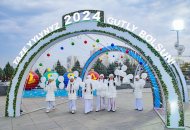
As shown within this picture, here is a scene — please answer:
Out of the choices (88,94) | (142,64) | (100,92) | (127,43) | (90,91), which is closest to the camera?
(127,43)

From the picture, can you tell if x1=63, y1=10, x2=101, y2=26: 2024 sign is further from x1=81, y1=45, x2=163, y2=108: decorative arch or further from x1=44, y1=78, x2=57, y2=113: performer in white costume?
x1=44, y1=78, x2=57, y2=113: performer in white costume

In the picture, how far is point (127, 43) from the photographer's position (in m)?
9.28

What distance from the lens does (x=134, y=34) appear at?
909 centimetres

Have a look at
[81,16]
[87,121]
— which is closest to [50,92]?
[87,121]

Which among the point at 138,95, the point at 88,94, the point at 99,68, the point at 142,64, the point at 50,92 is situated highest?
the point at 99,68

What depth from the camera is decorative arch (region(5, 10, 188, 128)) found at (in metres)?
8.38

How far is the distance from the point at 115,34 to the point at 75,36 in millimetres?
2087

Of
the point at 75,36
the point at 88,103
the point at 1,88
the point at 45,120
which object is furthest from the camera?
the point at 1,88

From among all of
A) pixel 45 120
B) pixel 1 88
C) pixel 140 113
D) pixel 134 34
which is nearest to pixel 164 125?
pixel 140 113

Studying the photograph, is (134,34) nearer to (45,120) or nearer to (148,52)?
(148,52)

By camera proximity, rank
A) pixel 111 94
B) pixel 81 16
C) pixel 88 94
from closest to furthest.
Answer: pixel 81 16
pixel 88 94
pixel 111 94

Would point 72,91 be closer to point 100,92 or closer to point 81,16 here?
point 100,92

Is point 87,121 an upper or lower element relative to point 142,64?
lower

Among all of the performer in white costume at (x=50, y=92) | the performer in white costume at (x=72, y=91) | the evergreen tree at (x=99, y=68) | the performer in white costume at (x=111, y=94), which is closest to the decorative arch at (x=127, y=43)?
the performer in white costume at (x=50, y=92)
